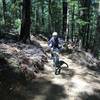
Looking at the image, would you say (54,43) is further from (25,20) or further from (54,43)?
(25,20)

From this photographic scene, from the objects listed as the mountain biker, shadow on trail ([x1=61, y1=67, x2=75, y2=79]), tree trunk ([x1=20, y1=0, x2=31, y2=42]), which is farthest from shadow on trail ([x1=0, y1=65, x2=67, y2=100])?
tree trunk ([x1=20, y1=0, x2=31, y2=42])

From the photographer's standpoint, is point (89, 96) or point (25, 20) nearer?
point (89, 96)

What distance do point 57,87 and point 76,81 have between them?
1.39 m

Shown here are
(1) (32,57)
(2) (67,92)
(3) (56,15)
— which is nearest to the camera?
(2) (67,92)

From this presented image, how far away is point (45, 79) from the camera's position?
1111 cm

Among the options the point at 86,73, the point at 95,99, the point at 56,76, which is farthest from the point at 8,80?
the point at 86,73

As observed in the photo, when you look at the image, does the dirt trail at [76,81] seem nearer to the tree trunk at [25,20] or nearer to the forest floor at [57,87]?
the forest floor at [57,87]

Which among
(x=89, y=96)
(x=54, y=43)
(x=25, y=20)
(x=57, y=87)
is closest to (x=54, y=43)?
(x=54, y=43)

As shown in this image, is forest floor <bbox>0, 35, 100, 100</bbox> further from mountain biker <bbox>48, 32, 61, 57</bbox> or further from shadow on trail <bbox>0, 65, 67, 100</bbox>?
mountain biker <bbox>48, 32, 61, 57</bbox>

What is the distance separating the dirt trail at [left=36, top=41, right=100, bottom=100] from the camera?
9.48 meters

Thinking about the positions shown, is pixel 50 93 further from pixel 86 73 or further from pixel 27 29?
pixel 27 29

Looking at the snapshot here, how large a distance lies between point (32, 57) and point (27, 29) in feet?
14.8

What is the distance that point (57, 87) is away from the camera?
1016 cm

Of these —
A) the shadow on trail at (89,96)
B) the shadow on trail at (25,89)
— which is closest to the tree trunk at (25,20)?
the shadow on trail at (25,89)
